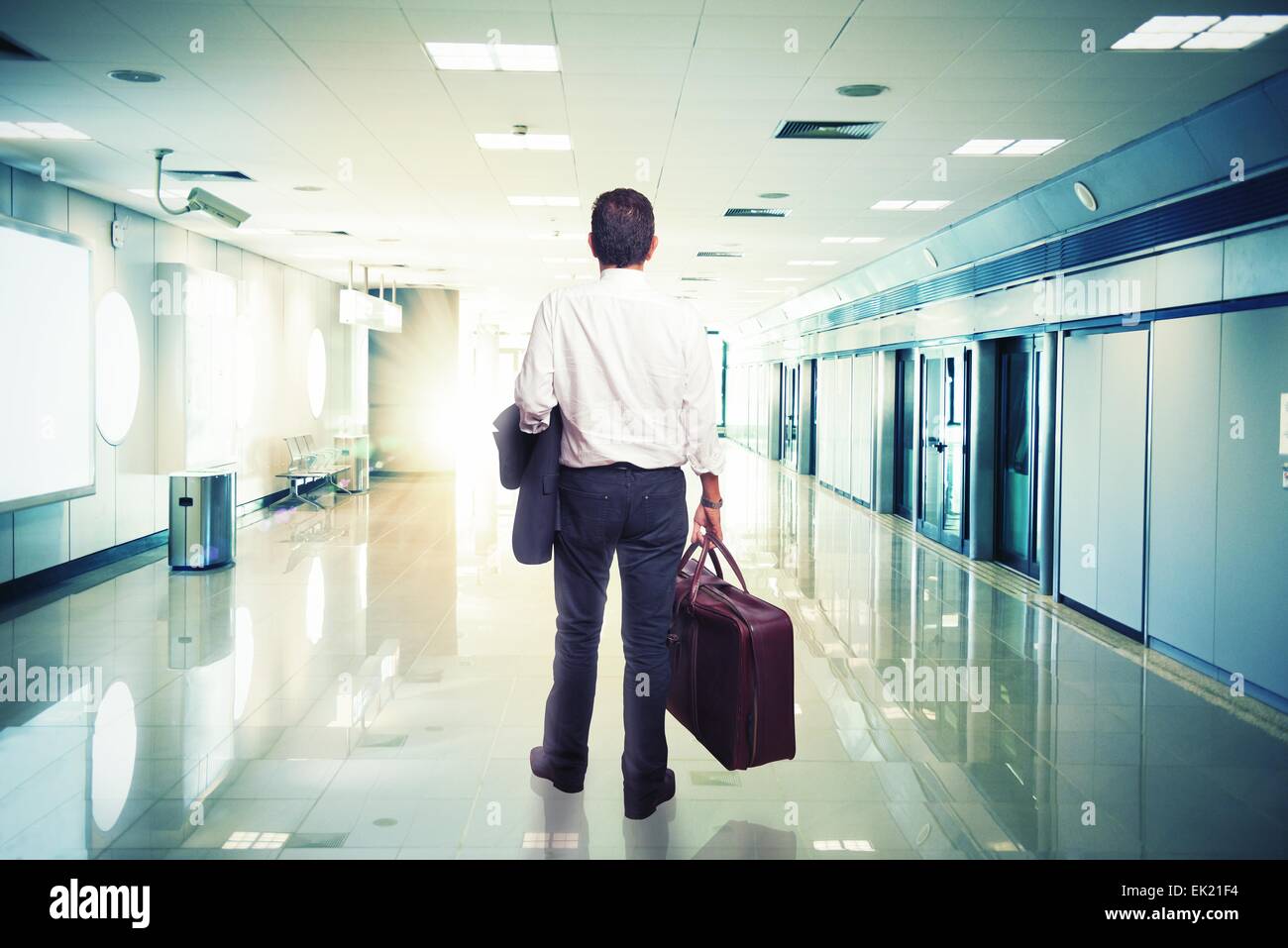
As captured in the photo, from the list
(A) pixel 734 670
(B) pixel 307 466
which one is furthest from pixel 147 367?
(A) pixel 734 670

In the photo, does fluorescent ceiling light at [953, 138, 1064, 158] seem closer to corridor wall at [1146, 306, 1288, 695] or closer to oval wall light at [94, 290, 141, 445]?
corridor wall at [1146, 306, 1288, 695]

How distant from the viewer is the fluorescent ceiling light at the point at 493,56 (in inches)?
185

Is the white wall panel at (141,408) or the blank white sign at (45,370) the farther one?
the white wall panel at (141,408)

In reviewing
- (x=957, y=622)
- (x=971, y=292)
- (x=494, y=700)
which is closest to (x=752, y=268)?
(x=971, y=292)

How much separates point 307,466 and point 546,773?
37.0 ft

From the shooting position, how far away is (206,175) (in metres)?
7.83

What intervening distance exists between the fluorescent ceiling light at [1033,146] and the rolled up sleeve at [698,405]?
4.25 meters

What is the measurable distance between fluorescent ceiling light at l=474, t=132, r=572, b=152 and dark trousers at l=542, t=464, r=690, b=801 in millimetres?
3993

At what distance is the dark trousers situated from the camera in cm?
296

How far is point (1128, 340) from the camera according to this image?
6.50 m
